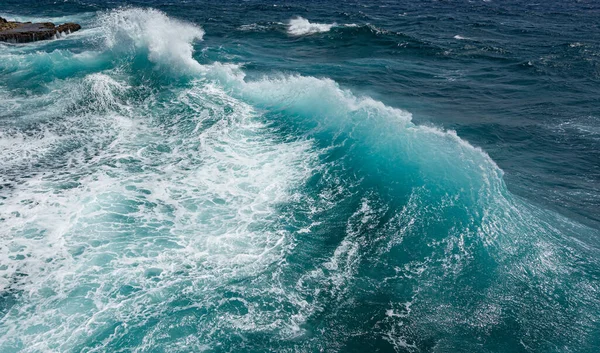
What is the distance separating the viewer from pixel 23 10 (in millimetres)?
45219

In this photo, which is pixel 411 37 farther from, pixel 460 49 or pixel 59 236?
pixel 59 236

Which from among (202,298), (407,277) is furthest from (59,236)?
(407,277)

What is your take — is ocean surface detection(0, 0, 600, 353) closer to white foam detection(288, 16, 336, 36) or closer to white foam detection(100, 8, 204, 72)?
white foam detection(100, 8, 204, 72)

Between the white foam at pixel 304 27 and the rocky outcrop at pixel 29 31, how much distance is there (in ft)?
63.3

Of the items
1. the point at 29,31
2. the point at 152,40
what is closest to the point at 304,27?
the point at 152,40

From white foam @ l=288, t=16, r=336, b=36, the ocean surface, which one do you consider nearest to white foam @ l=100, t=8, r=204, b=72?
the ocean surface

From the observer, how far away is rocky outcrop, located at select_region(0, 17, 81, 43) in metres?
31.5

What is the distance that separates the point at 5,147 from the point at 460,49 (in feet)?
95.3

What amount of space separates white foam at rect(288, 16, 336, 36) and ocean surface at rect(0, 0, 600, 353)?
11.1 metres

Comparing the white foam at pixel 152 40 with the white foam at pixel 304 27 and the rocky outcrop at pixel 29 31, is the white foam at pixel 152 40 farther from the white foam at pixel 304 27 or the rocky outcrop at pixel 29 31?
the white foam at pixel 304 27

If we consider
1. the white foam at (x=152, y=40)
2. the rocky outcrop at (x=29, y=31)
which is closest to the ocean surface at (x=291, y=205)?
the white foam at (x=152, y=40)

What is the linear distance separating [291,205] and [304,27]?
28.7m

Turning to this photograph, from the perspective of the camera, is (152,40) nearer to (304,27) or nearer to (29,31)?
(29,31)

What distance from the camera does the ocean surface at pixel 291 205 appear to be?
8.67m
